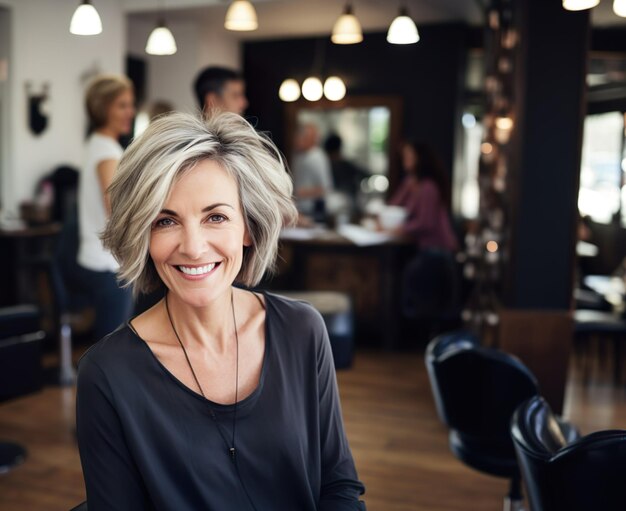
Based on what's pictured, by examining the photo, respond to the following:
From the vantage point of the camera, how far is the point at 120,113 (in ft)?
11.5

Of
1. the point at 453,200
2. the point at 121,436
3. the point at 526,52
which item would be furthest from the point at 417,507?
the point at 453,200

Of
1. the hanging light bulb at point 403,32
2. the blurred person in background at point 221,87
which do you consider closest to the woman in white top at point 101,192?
the blurred person in background at point 221,87

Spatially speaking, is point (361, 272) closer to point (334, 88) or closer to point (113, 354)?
point (334, 88)

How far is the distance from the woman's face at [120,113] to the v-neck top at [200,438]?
85.0 inches

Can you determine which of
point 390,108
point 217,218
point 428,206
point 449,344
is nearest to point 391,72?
point 390,108

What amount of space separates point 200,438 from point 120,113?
237 cm

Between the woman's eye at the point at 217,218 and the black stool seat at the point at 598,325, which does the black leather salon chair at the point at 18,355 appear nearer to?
the woman's eye at the point at 217,218

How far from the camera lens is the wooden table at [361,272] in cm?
602

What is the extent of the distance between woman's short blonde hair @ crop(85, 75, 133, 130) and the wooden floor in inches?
65.6

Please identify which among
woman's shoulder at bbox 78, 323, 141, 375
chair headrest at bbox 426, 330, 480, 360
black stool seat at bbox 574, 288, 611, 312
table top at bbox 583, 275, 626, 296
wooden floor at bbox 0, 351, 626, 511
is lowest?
wooden floor at bbox 0, 351, 626, 511

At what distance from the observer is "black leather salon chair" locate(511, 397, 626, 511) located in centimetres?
150

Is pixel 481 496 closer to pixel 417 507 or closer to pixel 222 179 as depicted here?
pixel 417 507

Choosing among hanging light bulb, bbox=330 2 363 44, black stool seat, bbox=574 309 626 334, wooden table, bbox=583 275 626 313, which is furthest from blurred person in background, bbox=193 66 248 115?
wooden table, bbox=583 275 626 313

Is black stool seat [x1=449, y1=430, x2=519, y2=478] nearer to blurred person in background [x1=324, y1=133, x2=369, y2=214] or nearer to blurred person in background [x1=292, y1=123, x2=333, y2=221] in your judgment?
blurred person in background [x1=292, y1=123, x2=333, y2=221]
